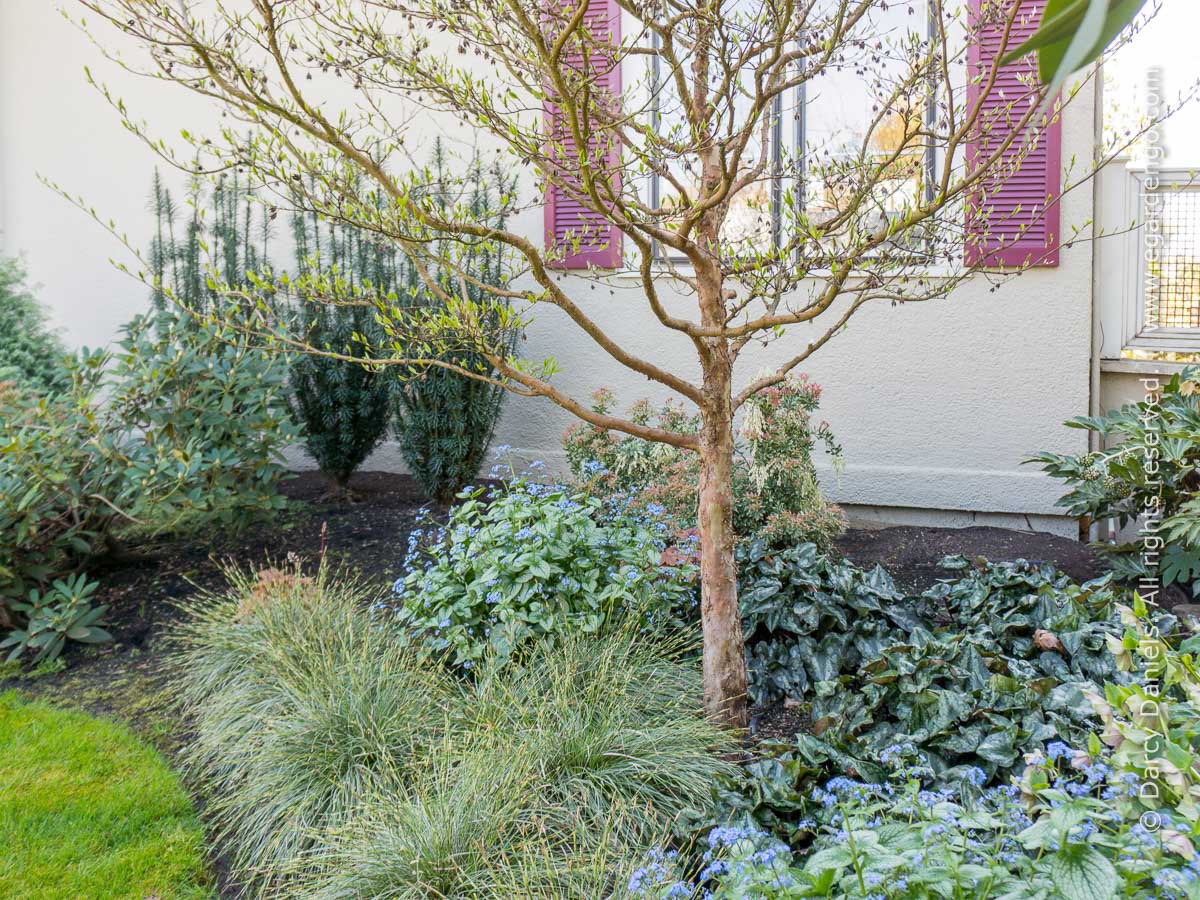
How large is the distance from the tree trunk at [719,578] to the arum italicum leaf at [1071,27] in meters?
2.46

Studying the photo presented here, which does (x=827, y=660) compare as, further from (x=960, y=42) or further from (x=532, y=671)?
(x=960, y=42)

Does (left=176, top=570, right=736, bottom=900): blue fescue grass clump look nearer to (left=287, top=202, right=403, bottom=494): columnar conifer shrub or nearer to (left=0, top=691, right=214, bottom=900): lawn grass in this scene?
(left=0, top=691, right=214, bottom=900): lawn grass

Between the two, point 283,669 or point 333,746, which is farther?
point 283,669

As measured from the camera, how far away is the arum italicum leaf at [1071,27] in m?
0.40

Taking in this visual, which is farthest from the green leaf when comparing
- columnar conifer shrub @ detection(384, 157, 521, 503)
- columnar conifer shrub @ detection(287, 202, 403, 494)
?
columnar conifer shrub @ detection(287, 202, 403, 494)

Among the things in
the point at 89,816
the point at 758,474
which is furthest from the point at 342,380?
the point at 89,816

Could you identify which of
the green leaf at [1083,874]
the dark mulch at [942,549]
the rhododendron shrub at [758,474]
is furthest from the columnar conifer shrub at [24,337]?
the green leaf at [1083,874]

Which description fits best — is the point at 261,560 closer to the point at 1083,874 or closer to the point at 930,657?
the point at 930,657

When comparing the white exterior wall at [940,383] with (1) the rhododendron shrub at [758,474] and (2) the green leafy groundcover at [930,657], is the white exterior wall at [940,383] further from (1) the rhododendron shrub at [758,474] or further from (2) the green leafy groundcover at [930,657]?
(2) the green leafy groundcover at [930,657]

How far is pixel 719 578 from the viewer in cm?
295

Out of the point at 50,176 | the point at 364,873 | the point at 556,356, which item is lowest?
the point at 364,873

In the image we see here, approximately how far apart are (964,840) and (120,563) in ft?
14.0

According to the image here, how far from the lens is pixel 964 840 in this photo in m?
1.79

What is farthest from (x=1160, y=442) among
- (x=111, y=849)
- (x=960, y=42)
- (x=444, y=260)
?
(x=111, y=849)
